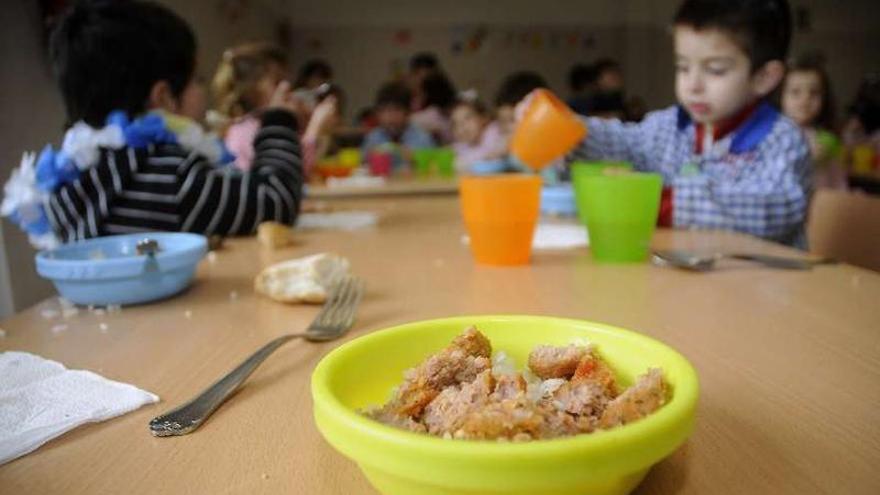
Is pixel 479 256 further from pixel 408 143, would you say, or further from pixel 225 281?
pixel 408 143

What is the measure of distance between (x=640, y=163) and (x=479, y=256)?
972 millimetres

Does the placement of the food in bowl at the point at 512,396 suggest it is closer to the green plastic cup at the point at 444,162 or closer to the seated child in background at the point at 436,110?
the green plastic cup at the point at 444,162

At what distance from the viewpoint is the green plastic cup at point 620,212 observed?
0.95m

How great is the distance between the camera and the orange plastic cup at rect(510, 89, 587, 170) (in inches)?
45.5

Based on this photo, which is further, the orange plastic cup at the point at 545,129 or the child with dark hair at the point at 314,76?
the child with dark hair at the point at 314,76

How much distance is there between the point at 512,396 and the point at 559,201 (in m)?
1.09

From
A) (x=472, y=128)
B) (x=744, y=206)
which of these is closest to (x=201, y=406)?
(x=744, y=206)

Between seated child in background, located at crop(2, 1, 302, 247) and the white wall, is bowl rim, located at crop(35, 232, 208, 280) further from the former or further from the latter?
the white wall

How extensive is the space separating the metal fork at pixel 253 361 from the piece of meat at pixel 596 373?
270mm

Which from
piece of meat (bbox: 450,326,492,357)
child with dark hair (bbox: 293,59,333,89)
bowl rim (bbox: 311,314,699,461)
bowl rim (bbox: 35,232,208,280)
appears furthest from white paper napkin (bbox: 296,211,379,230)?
child with dark hair (bbox: 293,59,333,89)

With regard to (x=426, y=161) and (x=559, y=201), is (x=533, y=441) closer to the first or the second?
(x=559, y=201)

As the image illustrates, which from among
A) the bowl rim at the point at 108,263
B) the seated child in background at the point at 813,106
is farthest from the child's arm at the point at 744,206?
the seated child in background at the point at 813,106

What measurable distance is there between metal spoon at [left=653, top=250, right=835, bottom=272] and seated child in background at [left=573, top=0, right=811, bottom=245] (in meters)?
0.39

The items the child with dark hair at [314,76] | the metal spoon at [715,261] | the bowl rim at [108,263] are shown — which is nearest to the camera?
the bowl rim at [108,263]
